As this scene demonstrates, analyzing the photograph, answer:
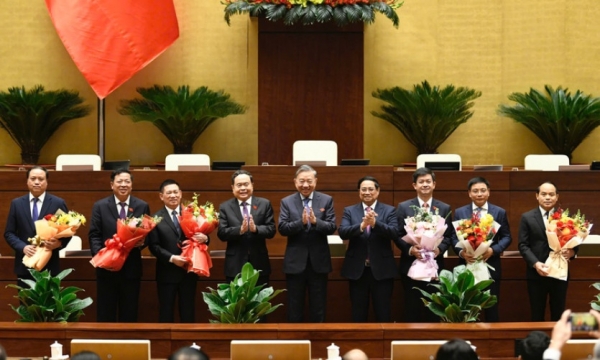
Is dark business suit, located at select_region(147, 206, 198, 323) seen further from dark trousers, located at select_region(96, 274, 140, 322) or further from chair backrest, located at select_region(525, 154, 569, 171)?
chair backrest, located at select_region(525, 154, 569, 171)

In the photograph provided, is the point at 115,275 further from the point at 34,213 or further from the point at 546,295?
the point at 546,295

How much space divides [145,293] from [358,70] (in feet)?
13.9

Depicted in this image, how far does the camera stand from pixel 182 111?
995 centimetres

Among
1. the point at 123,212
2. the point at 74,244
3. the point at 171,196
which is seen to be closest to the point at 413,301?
the point at 171,196

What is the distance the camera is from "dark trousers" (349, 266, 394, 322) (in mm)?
6508

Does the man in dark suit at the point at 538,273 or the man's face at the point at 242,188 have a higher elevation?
the man's face at the point at 242,188

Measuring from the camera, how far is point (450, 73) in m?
10.7

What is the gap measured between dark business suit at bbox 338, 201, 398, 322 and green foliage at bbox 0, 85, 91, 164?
194 inches

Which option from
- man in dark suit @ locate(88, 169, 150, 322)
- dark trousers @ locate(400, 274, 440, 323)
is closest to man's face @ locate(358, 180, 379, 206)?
dark trousers @ locate(400, 274, 440, 323)

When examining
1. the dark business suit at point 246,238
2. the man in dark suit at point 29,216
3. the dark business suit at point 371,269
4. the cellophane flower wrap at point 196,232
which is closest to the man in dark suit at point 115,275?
the man in dark suit at point 29,216

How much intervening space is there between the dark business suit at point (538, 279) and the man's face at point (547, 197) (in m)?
0.14

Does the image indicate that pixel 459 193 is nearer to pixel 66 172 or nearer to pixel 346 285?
pixel 346 285

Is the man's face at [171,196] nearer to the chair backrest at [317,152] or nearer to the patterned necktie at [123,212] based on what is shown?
the patterned necktie at [123,212]

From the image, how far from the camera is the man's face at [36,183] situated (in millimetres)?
6832
